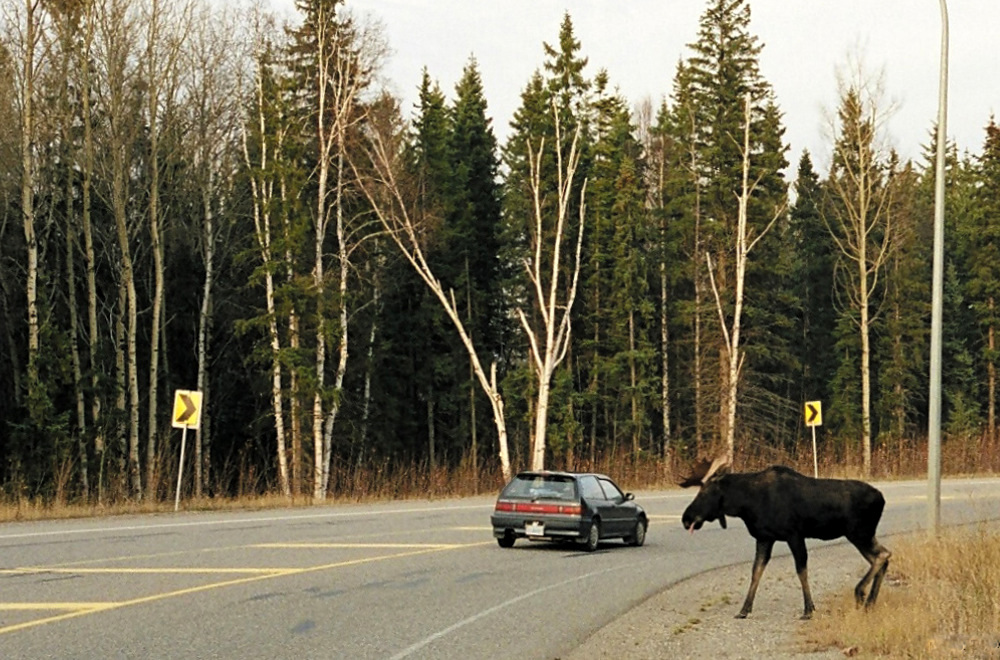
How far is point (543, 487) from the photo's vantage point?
22625 millimetres

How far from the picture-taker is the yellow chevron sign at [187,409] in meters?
29.8

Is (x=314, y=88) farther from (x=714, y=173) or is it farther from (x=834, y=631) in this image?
(x=834, y=631)

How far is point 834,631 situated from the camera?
12.2 m

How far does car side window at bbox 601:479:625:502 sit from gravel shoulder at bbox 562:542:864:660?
3.72 m

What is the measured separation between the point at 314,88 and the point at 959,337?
59953 mm

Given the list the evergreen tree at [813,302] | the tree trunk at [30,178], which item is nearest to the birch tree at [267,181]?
the tree trunk at [30,178]

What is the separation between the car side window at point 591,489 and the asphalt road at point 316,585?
1057mm

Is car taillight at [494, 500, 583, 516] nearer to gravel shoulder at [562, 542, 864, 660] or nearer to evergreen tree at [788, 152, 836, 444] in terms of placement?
gravel shoulder at [562, 542, 864, 660]

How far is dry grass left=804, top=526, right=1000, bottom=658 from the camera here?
10.8m

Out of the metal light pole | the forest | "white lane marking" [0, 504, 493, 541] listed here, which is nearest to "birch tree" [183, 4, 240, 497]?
the forest

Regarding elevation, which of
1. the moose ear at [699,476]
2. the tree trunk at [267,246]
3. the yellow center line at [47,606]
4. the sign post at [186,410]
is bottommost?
the yellow center line at [47,606]

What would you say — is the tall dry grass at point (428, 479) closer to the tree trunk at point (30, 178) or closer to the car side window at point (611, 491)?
the tree trunk at point (30, 178)

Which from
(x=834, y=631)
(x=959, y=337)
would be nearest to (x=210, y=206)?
(x=834, y=631)

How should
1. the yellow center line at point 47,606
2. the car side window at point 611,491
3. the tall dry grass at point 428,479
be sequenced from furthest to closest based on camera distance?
the tall dry grass at point 428,479 < the car side window at point 611,491 < the yellow center line at point 47,606
